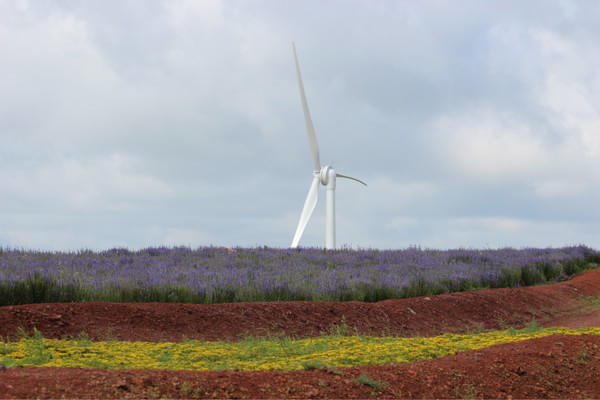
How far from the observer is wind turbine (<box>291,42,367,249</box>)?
938 inches

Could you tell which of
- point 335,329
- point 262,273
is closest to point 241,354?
point 335,329

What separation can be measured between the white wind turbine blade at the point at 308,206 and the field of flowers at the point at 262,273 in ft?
11.1

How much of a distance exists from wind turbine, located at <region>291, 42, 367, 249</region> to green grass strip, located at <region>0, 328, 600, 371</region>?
604 inches

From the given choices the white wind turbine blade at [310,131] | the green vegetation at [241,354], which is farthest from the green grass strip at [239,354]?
the white wind turbine blade at [310,131]

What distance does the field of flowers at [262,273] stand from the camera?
40.9 ft

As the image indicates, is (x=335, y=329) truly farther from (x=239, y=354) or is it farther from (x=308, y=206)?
(x=308, y=206)

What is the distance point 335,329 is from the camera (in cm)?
1073

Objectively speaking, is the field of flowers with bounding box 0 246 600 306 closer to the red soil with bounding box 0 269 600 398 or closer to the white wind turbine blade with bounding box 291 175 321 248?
the red soil with bounding box 0 269 600 398

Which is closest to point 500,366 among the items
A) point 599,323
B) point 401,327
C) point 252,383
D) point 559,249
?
point 252,383

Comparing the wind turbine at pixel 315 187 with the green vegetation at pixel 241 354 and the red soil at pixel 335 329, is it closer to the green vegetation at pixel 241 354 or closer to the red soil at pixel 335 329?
the red soil at pixel 335 329

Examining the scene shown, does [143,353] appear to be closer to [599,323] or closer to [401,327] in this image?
[401,327]

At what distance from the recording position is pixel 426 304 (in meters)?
13.1

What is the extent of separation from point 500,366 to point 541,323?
8.46 m

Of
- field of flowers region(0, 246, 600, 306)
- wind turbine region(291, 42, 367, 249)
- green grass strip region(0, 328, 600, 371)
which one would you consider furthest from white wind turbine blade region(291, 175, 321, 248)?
green grass strip region(0, 328, 600, 371)
